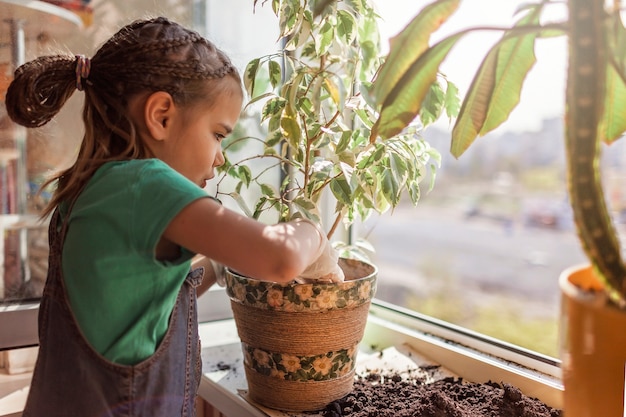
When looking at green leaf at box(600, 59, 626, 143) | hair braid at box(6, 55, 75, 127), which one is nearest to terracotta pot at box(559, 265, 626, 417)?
green leaf at box(600, 59, 626, 143)

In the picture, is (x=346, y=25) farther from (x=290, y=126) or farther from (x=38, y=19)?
(x=38, y=19)

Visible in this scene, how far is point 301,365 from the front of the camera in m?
1.00

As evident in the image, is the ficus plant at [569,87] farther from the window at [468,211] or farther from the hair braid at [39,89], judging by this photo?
the hair braid at [39,89]

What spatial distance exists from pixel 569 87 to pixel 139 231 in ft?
1.81

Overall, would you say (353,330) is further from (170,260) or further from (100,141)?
(100,141)

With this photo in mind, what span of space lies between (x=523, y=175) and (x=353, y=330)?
49 centimetres

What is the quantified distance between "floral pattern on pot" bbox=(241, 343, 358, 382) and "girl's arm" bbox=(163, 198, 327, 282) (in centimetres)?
30

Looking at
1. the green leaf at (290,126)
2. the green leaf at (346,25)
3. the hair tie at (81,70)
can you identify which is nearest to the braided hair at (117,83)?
the hair tie at (81,70)

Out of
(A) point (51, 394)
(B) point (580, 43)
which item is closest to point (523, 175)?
(B) point (580, 43)

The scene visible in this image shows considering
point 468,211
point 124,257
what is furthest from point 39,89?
point 468,211

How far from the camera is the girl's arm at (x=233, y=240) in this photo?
29.0 inches

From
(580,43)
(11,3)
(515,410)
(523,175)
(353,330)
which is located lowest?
(515,410)

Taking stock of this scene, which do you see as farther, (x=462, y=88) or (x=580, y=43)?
(x=462, y=88)

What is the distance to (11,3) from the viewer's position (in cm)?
122
